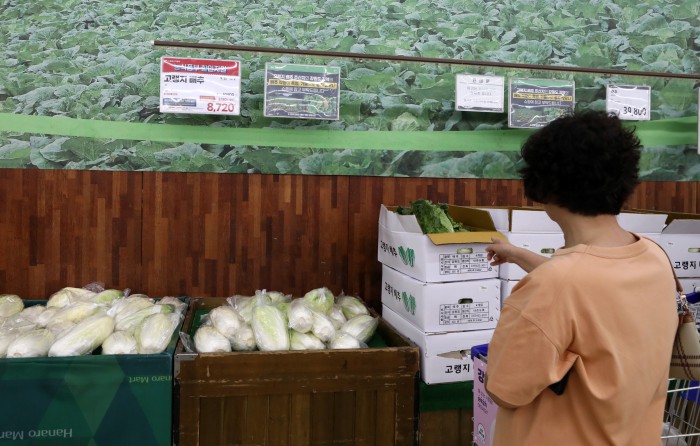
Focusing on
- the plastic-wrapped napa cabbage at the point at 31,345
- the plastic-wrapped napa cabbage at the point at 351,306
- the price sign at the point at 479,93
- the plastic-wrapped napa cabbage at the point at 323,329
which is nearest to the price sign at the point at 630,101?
the price sign at the point at 479,93

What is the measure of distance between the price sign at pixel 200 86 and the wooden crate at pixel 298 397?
125 centimetres

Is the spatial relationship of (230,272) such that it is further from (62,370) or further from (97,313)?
(62,370)

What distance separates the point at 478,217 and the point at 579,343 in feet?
5.21

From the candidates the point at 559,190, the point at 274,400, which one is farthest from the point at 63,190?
the point at 559,190

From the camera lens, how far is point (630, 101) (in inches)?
125

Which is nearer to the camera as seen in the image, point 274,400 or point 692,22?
point 274,400

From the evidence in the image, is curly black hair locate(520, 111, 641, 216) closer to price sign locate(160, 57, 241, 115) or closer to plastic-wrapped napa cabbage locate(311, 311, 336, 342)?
plastic-wrapped napa cabbage locate(311, 311, 336, 342)

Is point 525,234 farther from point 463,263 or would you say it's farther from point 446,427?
point 446,427

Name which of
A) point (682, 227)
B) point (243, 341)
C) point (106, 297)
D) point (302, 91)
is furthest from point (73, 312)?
point (682, 227)

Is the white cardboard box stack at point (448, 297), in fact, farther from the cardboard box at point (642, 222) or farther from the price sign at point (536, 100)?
the price sign at point (536, 100)

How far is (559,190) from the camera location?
1.15 metres

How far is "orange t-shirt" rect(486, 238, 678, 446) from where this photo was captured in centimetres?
106

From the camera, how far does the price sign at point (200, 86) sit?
107 inches

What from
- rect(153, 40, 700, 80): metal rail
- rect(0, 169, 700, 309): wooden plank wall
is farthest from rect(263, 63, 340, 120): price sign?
rect(0, 169, 700, 309): wooden plank wall
